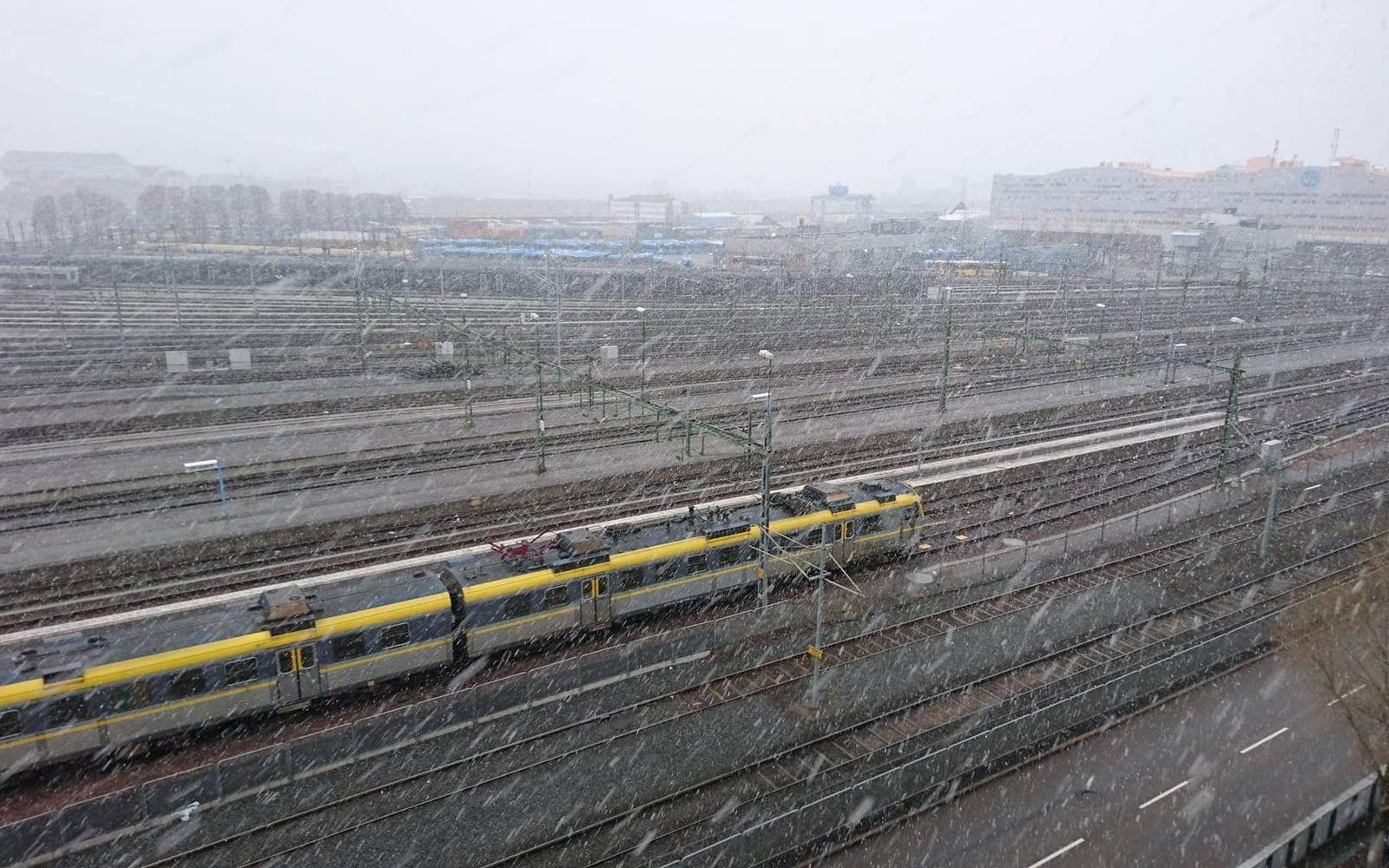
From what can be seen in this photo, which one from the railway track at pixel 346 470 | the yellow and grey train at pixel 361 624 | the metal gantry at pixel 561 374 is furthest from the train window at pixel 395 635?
the railway track at pixel 346 470

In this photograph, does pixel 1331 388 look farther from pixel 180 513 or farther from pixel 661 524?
pixel 180 513

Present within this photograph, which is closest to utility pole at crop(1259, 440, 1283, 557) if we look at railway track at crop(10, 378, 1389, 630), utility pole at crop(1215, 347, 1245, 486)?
utility pole at crop(1215, 347, 1245, 486)

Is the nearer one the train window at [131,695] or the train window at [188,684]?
Result: the train window at [131,695]

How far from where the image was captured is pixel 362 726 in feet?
44.9

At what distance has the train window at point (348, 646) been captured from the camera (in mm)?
14289

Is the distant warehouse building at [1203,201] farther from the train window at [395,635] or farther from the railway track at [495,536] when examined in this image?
the train window at [395,635]

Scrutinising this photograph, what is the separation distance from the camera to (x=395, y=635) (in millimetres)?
14758

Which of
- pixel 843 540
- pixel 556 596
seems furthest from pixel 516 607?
pixel 843 540

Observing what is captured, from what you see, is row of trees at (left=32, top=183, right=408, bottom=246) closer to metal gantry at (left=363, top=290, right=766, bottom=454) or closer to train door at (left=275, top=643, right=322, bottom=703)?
metal gantry at (left=363, top=290, right=766, bottom=454)

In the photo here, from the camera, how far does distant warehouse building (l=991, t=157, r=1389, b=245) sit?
12138 centimetres

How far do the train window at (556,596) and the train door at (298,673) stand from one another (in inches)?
158

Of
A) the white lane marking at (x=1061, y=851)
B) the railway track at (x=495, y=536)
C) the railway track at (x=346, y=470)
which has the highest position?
the railway track at (x=346, y=470)

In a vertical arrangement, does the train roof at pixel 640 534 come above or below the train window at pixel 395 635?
above

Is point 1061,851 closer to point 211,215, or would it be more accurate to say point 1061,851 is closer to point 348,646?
point 348,646
